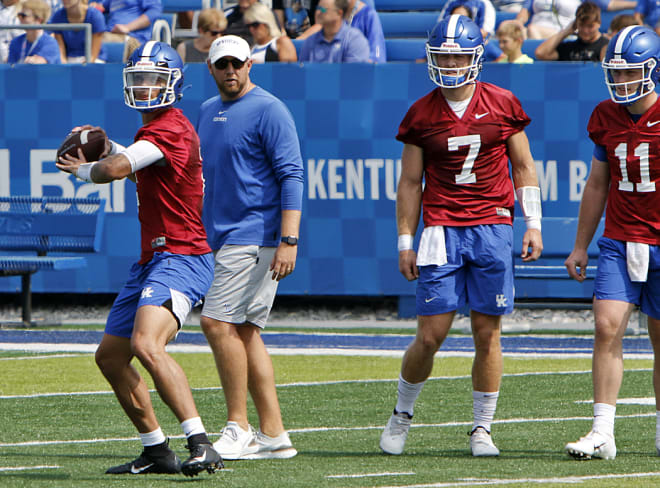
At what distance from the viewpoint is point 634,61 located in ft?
19.3

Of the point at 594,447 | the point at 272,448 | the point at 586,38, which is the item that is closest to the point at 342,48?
the point at 586,38

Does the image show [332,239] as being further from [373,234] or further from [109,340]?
[109,340]

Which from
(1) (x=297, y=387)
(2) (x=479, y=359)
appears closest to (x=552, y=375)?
(1) (x=297, y=387)

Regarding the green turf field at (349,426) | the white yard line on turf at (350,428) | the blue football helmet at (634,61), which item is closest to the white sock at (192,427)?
the green turf field at (349,426)

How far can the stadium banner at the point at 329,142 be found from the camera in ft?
37.8

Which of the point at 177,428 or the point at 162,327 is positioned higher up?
the point at 162,327

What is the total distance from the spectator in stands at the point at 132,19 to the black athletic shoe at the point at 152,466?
8.64m

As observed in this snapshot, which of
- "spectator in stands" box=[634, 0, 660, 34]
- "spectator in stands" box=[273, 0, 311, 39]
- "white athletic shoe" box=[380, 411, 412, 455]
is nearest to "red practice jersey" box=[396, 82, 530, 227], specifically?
"white athletic shoe" box=[380, 411, 412, 455]

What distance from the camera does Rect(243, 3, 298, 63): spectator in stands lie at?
12.3m

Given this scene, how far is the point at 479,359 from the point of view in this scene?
6059 mm

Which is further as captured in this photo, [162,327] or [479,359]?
[479,359]

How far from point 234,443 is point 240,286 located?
72cm

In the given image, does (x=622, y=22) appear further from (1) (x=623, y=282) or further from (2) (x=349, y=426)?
(1) (x=623, y=282)

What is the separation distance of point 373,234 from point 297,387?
3.65 meters
